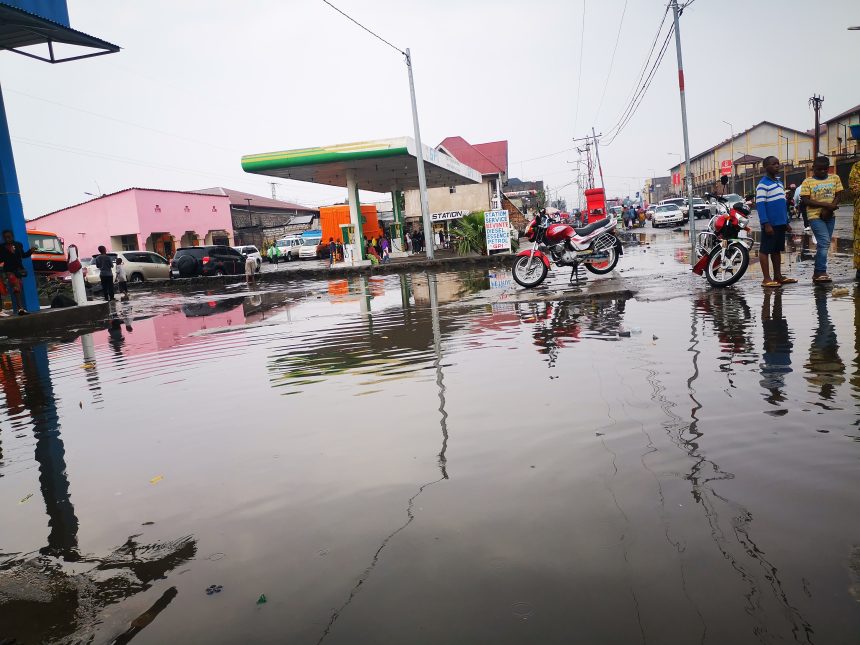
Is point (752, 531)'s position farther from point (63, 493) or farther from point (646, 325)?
point (646, 325)

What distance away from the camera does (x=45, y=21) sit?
13.0 m

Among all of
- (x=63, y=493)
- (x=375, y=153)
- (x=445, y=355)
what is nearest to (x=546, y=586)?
(x=63, y=493)

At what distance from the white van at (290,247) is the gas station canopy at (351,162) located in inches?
475

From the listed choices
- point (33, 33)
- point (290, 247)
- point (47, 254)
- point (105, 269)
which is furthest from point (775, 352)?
point (290, 247)

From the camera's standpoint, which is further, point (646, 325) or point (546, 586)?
point (646, 325)

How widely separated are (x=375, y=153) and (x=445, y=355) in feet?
68.9

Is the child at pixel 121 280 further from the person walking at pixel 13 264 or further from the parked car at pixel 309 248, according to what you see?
the parked car at pixel 309 248

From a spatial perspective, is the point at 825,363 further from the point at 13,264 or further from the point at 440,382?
the point at 13,264

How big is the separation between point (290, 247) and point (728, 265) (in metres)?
40.2

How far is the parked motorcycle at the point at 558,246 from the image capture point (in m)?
13.2

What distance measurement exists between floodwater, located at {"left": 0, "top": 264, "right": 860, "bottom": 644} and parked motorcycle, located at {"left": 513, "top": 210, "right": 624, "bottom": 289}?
21.3 ft

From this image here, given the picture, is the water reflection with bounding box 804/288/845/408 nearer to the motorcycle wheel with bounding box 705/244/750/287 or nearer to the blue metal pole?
the motorcycle wheel with bounding box 705/244/750/287

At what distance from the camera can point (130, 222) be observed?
43688mm

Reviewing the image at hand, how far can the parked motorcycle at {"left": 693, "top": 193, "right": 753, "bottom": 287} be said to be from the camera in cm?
1023
